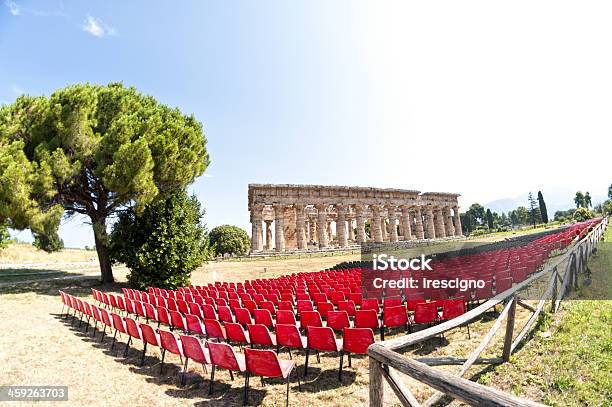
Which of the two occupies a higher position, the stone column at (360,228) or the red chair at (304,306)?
the stone column at (360,228)

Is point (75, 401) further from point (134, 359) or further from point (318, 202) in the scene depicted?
point (318, 202)

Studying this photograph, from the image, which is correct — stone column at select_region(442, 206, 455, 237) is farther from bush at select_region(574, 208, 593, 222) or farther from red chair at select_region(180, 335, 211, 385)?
red chair at select_region(180, 335, 211, 385)

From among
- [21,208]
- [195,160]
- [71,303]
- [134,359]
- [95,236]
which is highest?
[195,160]

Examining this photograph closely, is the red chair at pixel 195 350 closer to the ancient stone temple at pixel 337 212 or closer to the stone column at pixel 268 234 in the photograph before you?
the ancient stone temple at pixel 337 212

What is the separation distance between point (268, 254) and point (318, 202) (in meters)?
14.1

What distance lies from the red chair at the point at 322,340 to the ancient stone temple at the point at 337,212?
3906 cm

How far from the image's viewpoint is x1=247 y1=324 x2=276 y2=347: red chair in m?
6.18

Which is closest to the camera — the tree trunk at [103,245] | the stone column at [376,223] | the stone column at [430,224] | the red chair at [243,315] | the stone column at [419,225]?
the red chair at [243,315]

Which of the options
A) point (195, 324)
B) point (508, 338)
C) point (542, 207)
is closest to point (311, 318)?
point (195, 324)

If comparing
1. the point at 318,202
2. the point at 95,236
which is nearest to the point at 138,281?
the point at 95,236

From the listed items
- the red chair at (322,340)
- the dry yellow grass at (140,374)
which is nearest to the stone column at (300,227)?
the dry yellow grass at (140,374)

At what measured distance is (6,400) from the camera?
5.13m

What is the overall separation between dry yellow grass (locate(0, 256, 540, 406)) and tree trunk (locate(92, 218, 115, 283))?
9002 millimetres

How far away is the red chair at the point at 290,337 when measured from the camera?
19.8 feet
